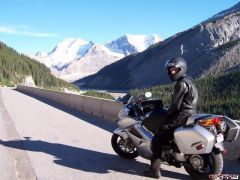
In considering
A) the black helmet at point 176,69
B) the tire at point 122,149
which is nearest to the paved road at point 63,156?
the tire at point 122,149

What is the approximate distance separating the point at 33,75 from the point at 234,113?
83938 millimetres

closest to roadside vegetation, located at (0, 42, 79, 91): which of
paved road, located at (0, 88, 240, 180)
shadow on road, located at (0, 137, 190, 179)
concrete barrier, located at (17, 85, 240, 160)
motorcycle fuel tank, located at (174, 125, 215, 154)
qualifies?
concrete barrier, located at (17, 85, 240, 160)

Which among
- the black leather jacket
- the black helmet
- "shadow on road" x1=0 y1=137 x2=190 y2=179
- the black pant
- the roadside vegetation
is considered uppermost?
the roadside vegetation

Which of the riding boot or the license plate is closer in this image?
the license plate

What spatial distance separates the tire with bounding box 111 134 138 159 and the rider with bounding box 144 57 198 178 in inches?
54.7

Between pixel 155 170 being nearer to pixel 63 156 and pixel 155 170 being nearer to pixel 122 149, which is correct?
pixel 122 149

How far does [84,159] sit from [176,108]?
2430 millimetres

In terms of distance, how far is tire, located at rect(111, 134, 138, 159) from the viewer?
846 cm

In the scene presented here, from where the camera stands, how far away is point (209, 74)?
181750 mm

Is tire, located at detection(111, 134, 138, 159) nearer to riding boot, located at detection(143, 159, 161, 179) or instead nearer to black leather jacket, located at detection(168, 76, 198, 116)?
riding boot, located at detection(143, 159, 161, 179)

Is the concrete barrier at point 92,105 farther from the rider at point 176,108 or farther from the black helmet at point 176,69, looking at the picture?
the black helmet at point 176,69

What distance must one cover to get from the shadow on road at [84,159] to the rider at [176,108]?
43 cm

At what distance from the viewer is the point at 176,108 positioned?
6824 millimetres

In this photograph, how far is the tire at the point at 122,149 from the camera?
27.8 ft
